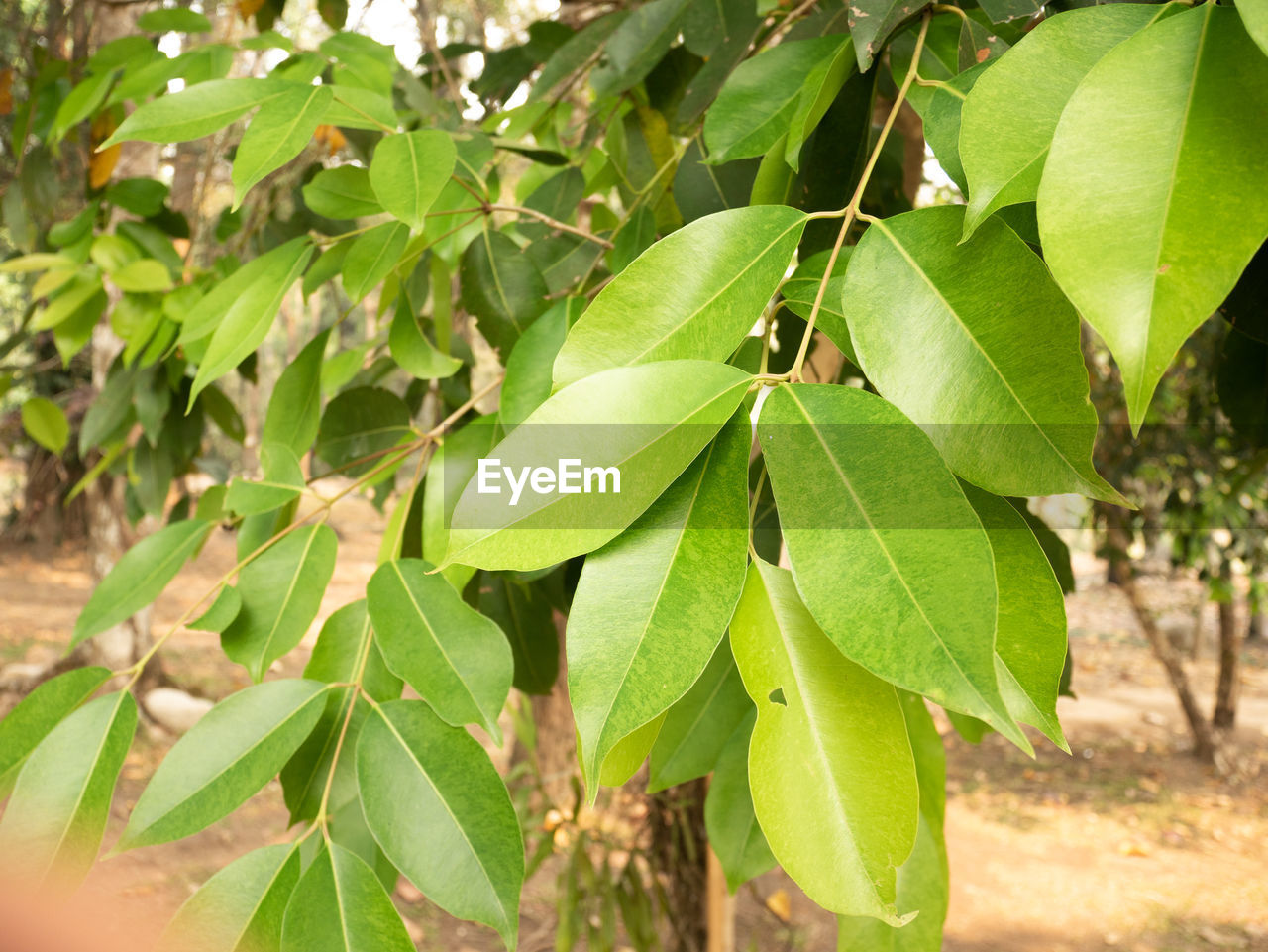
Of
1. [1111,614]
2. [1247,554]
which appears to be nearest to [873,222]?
[1247,554]

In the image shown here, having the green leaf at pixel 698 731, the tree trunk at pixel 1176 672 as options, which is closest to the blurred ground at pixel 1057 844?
the tree trunk at pixel 1176 672

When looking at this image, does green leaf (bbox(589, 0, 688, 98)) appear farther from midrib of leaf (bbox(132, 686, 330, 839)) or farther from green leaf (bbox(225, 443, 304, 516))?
midrib of leaf (bbox(132, 686, 330, 839))

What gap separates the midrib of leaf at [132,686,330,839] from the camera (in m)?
0.36

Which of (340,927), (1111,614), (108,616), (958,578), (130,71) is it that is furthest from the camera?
(1111,614)

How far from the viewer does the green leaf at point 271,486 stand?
469 millimetres

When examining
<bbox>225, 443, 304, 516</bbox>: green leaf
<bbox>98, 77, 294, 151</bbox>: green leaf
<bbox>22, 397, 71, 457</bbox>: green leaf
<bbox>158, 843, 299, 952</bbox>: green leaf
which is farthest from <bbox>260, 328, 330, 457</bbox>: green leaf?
<bbox>22, 397, 71, 457</bbox>: green leaf

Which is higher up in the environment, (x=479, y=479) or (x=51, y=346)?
(x=479, y=479)

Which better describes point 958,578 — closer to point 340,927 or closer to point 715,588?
point 715,588

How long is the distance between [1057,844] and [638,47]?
325 centimetres

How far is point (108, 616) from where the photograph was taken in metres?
0.47

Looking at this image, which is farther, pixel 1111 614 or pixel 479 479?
pixel 1111 614

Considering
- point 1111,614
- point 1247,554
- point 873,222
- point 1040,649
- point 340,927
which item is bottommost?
point 1111,614

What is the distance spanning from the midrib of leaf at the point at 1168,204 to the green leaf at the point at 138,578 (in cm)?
44

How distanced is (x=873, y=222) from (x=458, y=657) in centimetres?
24
